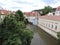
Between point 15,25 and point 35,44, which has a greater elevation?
point 15,25

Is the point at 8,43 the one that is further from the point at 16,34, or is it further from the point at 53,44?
the point at 53,44

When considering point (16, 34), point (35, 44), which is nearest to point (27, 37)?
point (16, 34)

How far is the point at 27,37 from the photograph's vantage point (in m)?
14.0

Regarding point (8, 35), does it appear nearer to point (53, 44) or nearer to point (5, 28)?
point (5, 28)

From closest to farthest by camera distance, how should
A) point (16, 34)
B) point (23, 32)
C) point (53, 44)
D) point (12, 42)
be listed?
1. point (12, 42)
2. point (16, 34)
3. point (23, 32)
4. point (53, 44)

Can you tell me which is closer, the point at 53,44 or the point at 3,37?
the point at 3,37

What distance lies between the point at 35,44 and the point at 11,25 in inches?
220

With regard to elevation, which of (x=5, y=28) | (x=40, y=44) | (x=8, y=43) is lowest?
(x=40, y=44)

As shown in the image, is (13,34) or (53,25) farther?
(53,25)

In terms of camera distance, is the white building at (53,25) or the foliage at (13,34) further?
the white building at (53,25)

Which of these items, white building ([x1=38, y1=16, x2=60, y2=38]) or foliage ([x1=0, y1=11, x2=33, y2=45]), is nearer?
foliage ([x1=0, y1=11, x2=33, y2=45])

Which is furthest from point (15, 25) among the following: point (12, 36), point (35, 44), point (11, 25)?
point (35, 44)

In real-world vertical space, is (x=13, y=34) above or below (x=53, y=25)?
above

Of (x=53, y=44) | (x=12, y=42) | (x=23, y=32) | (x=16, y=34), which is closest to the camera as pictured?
(x=12, y=42)
